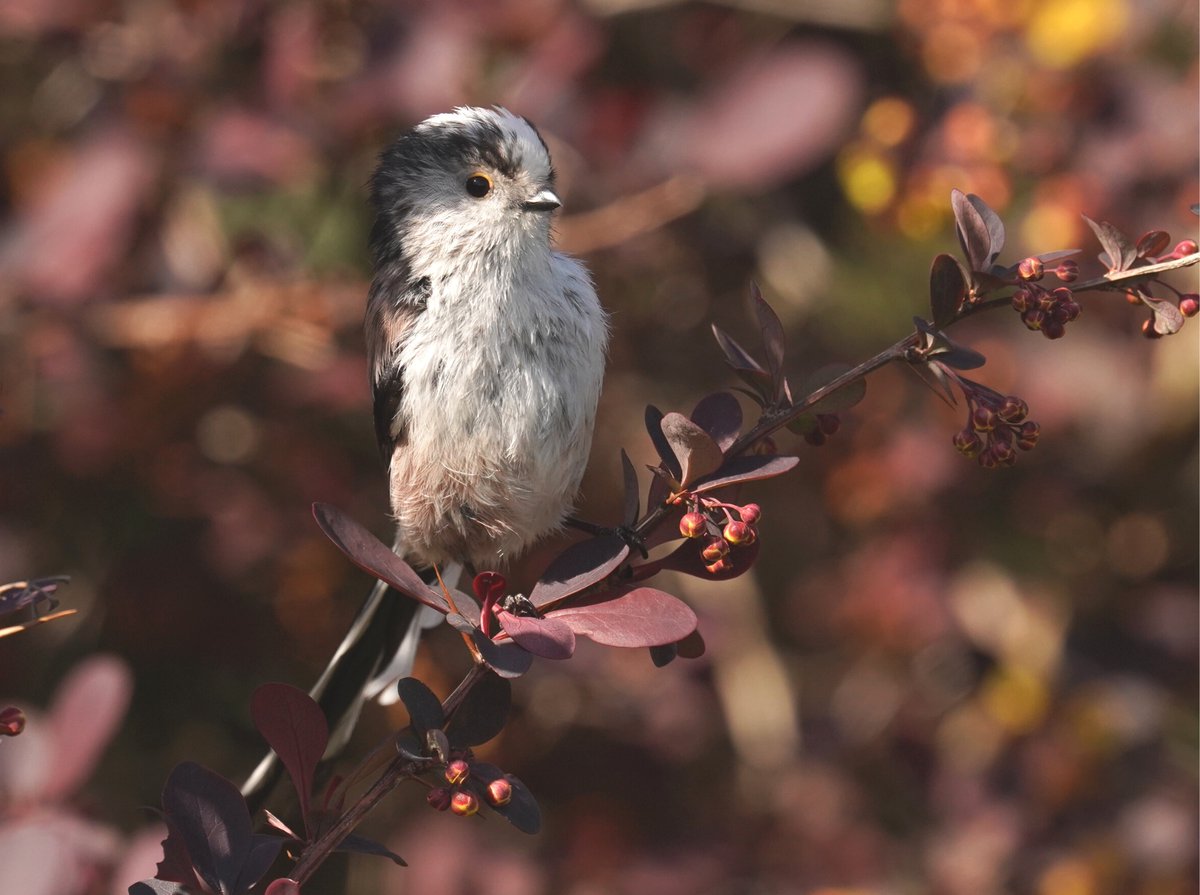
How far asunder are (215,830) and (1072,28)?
8.91 ft

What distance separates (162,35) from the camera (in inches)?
127

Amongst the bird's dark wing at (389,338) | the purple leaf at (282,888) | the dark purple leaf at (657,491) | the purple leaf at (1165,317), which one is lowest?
the bird's dark wing at (389,338)

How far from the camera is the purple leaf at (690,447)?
1384mm

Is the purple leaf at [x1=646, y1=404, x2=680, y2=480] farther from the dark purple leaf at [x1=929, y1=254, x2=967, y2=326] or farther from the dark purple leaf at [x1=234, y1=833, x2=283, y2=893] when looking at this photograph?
the dark purple leaf at [x1=234, y1=833, x2=283, y2=893]

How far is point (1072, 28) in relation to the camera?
3.02 m

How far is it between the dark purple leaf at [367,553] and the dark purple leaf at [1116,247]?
2.75ft

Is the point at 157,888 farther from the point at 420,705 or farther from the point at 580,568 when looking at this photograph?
the point at 580,568

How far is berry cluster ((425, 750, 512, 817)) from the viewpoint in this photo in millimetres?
1301

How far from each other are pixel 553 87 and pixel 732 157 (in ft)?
1.67

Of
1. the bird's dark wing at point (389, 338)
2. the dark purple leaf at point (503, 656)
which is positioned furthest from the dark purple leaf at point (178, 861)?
→ the bird's dark wing at point (389, 338)

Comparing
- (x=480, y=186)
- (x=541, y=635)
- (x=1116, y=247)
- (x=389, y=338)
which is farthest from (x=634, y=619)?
(x=480, y=186)

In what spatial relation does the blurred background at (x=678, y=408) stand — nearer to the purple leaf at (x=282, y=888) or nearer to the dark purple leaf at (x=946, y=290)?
the dark purple leaf at (x=946, y=290)

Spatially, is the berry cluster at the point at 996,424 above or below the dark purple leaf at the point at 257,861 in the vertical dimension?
above

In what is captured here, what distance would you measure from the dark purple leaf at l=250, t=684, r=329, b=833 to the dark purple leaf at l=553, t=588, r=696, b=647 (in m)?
0.29
